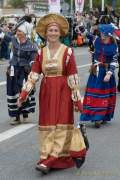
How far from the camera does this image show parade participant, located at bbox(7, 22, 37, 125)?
993 centimetres

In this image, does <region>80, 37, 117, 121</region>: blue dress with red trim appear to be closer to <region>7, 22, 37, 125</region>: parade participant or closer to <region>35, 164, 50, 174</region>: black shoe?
<region>7, 22, 37, 125</region>: parade participant

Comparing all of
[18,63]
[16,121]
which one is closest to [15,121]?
[16,121]

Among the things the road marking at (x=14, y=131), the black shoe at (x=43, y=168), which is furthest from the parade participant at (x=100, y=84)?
the black shoe at (x=43, y=168)

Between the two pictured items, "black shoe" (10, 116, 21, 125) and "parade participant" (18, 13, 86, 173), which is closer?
"parade participant" (18, 13, 86, 173)

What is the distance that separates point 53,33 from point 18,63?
129 inches

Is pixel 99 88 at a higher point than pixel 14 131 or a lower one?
higher

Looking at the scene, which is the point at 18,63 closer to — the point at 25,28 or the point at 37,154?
the point at 25,28

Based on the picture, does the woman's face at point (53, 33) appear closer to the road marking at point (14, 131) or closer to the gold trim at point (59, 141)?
the gold trim at point (59, 141)

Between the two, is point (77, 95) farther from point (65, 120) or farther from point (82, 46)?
point (82, 46)

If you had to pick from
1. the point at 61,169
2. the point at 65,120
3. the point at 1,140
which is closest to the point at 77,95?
the point at 65,120

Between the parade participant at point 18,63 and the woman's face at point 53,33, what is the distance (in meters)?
2.99

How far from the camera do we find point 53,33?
6.84 m

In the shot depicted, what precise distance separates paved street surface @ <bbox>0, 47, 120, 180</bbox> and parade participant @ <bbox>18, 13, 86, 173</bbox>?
171mm

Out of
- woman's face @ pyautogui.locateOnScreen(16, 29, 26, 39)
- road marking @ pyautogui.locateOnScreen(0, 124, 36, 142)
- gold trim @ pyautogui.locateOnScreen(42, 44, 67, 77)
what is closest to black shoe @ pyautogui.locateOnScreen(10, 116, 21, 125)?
road marking @ pyautogui.locateOnScreen(0, 124, 36, 142)
